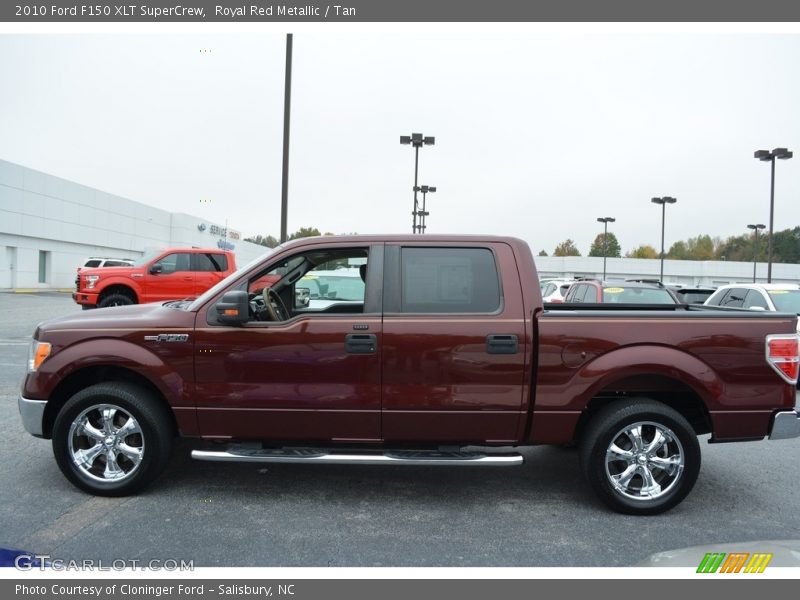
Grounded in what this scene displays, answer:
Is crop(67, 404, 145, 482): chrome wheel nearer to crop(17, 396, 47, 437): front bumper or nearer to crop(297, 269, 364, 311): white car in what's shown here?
crop(17, 396, 47, 437): front bumper

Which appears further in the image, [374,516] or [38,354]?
[38,354]

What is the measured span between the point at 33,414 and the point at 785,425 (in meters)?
5.44

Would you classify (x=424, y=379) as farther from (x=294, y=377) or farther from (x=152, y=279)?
(x=152, y=279)

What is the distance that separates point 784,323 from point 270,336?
12.0 ft

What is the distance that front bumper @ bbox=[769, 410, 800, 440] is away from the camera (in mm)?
4070

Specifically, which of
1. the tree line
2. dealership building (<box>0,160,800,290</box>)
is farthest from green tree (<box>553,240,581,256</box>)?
dealership building (<box>0,160,800,290</box>)

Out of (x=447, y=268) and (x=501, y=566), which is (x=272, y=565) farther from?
(x=447, y=268)

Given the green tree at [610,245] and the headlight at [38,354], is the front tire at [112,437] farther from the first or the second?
the green tree at [610,245]

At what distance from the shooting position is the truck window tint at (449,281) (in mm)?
4176

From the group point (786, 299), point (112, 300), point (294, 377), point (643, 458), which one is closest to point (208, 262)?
point (112, 300)

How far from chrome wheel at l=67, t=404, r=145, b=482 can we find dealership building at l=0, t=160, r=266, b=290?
26268 mm

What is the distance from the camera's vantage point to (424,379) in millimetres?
4074

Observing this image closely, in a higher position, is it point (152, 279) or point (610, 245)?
point (610, 245)
